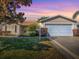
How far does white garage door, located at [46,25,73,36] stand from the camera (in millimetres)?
47719

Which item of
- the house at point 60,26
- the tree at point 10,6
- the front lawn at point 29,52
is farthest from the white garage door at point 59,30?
the tree at point 10,6

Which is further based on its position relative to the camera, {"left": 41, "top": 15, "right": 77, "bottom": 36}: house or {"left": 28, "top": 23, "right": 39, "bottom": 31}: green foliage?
{"left": 28, "top": 23, "right": 39, "bottom": 31}: green foliage

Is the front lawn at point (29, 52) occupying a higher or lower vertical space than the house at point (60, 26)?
lower

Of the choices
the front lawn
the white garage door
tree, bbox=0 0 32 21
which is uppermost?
tree, bbox=0 0 32 21

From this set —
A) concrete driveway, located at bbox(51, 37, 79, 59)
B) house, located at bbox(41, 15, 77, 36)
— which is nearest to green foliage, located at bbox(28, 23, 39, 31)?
house, located at bbox(41, 15, 77, 36)

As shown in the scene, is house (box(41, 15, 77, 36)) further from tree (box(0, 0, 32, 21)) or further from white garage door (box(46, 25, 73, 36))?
tree (box(0, 0, 32, 21))

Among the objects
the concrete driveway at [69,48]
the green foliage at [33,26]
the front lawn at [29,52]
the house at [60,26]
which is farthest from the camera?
the green foliage at [33,26]

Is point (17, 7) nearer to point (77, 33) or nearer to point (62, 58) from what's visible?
point (62, 58)

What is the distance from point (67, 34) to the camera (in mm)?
48031

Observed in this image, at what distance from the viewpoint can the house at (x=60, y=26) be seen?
47.7 metres

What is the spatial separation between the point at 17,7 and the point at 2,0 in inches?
76.9

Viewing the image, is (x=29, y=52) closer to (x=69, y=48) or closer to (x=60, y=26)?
(x=69, y=48)

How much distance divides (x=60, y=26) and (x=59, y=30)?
751 mm

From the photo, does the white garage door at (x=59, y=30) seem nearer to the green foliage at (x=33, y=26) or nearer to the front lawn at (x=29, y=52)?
the green foliage at (x=33, y=26)
